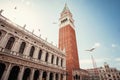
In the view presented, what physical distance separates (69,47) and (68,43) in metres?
1.71

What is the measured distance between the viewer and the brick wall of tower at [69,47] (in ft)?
89.6

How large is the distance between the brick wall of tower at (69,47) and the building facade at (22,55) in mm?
7209

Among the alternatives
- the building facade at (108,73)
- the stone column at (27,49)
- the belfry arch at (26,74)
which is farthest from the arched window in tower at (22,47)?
the building facade at (108,73)

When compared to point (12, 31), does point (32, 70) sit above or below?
below

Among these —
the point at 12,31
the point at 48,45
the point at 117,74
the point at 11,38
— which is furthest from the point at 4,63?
the point at 117,74

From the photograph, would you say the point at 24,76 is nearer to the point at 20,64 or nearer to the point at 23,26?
the point at 20,64

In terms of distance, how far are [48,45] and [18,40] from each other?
A: 7551mm

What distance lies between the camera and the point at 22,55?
48.5 feet

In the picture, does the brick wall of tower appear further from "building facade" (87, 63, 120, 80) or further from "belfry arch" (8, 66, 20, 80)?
"building facade" (87, 63, 120, 80)

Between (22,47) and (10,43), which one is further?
(22,47)

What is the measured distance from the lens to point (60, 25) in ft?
130

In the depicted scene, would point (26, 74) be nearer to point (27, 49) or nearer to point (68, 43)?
point (27, 49)

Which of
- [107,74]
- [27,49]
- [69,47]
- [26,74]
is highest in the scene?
[69,47]

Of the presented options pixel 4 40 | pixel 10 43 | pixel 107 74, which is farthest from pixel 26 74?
pixel 107 74
